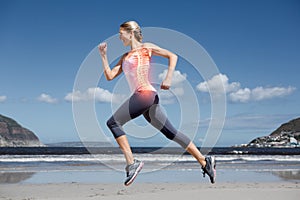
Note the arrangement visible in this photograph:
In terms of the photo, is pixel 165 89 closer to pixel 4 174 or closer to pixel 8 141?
pixel 4 174

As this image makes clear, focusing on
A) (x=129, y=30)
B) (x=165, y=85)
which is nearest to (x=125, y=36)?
(x=129, y=30)

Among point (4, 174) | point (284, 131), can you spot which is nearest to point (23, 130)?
point (284, 131)

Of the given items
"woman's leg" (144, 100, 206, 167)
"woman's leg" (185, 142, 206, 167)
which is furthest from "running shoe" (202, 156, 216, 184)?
"woman's leg" (144, 100, 206, 167)

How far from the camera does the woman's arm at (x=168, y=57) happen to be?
3604 millimetres

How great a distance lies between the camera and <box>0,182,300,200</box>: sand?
44.4 feet

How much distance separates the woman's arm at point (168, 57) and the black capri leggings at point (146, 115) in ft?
0.66

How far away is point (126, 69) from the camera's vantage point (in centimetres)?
386

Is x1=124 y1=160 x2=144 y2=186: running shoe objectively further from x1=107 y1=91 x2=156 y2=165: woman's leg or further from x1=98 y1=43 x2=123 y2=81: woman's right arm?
x1=98 y1=43 x2=123 y2=81: woman's right arm

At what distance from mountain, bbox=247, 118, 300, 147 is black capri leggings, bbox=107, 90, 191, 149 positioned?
297 feet

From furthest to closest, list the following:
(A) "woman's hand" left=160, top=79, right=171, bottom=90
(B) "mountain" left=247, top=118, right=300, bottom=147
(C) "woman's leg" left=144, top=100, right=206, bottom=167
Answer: (B) "mountain" left=247, top=118, right=300, bottom=147 → (C) "woman's leg" left=144, top=100, right=206, bottom=167 → (A) "woman's hand" left=160, top=79, right=171, bottom=90

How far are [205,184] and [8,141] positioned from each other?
91567 mm

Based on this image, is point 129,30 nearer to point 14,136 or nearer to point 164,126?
point 164,126

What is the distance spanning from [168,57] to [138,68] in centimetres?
28

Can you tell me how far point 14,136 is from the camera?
365 feet
